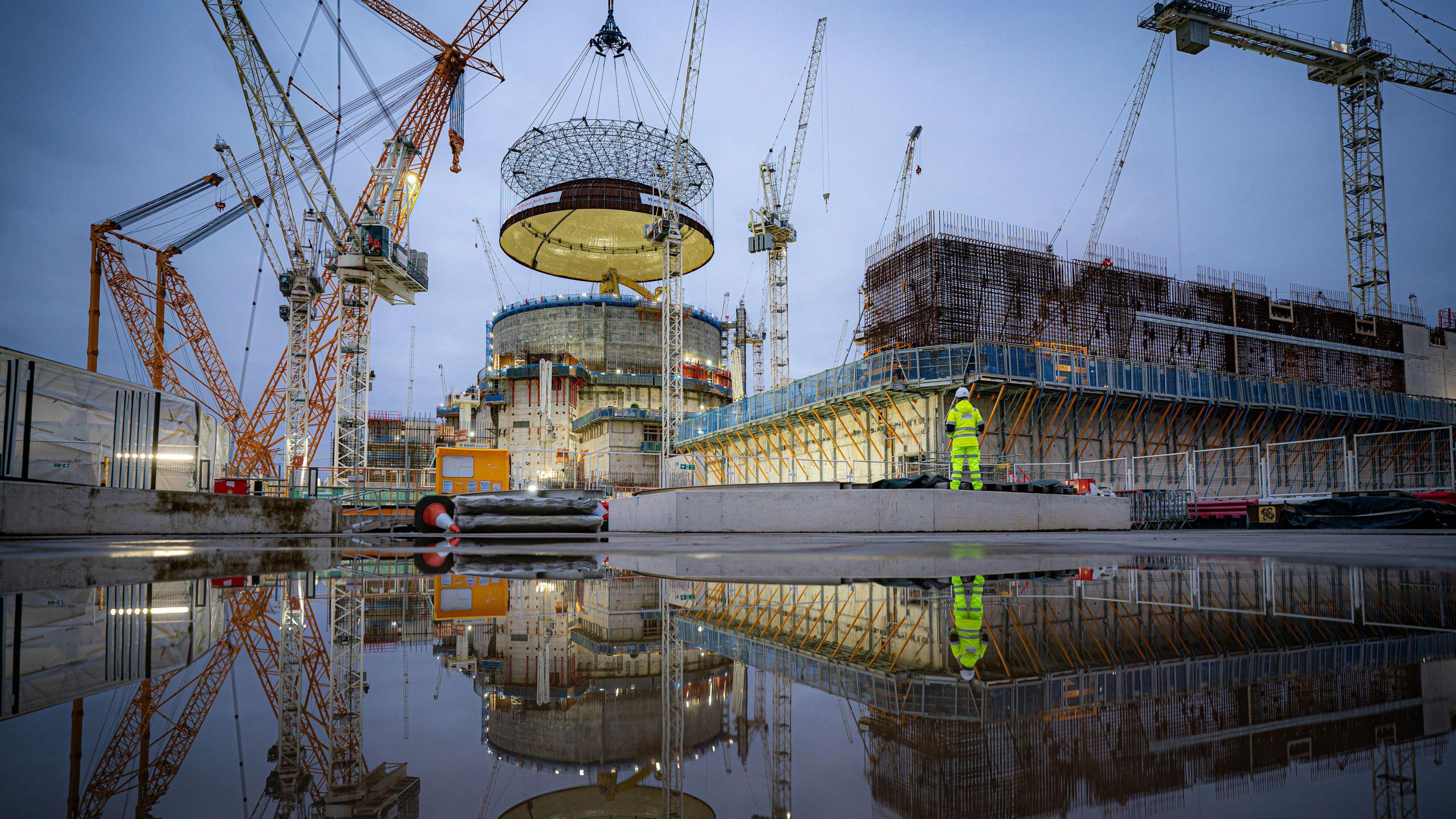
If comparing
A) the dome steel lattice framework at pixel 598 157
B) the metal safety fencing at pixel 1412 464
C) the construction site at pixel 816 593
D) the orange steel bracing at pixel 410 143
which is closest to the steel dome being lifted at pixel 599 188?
the dome steel lattice framework at pixel 598 157

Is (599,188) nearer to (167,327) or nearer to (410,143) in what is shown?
(410,143)

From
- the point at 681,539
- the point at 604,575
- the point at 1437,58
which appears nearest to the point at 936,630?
the point at 604,575

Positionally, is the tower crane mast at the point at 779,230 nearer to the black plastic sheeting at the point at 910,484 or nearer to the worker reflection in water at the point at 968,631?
the black plastic sheeting at the point at 910,484

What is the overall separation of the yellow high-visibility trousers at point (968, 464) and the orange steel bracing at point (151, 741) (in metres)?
13.7

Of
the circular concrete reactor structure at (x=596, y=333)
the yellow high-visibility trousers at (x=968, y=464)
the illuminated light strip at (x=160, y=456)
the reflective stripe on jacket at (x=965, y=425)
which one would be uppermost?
the circular concrete reactor structure at (x=596, y=333)

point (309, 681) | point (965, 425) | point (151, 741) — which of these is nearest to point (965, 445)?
point (965, 425)

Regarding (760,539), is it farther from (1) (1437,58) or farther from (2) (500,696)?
(1) (1437,58)

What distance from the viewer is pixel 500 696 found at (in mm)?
1692

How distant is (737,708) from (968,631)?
112 centimetres

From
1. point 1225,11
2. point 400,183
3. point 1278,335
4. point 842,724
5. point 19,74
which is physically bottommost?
point 842,724

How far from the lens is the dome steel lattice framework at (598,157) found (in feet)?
171

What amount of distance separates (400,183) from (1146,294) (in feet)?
132

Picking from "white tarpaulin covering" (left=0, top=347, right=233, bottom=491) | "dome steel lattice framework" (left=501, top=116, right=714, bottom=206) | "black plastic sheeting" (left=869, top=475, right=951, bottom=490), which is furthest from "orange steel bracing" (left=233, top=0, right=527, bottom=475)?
"black plastic sheeting" (left=869, top=475, right=951, bottom=490)

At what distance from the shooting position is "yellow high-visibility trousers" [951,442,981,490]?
563 inches
